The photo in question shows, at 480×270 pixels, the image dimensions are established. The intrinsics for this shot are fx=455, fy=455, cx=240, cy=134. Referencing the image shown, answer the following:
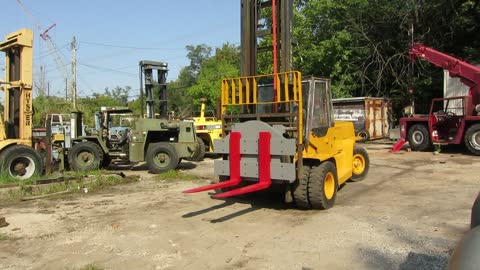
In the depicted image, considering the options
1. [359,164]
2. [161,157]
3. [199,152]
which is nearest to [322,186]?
[359,164]

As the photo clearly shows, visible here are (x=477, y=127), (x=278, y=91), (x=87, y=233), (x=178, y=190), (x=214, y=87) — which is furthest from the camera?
(x=214, y=87)

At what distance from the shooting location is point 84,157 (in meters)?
13.5

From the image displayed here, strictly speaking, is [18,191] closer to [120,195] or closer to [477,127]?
[120,195]

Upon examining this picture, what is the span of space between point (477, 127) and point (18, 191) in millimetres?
14284

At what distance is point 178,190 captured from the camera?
10.1 metres

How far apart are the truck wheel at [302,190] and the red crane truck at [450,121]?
→ 10.6 metres

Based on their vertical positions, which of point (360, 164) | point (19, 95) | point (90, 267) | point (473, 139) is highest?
point (19, 95)

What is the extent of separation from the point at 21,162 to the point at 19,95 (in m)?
1.88

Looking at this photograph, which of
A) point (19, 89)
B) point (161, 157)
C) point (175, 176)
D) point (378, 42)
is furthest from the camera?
point (378, 42)

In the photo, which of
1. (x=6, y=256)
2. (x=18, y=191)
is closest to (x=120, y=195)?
(x=18, y=191)

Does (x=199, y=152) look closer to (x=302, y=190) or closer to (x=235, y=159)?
(x=235, y=159)

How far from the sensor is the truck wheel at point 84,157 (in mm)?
13312

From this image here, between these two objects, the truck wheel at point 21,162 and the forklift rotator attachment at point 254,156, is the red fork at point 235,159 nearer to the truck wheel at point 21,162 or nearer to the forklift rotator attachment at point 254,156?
the forklift rotator attachment at point 254,156

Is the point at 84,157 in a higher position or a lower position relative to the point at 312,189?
higher
